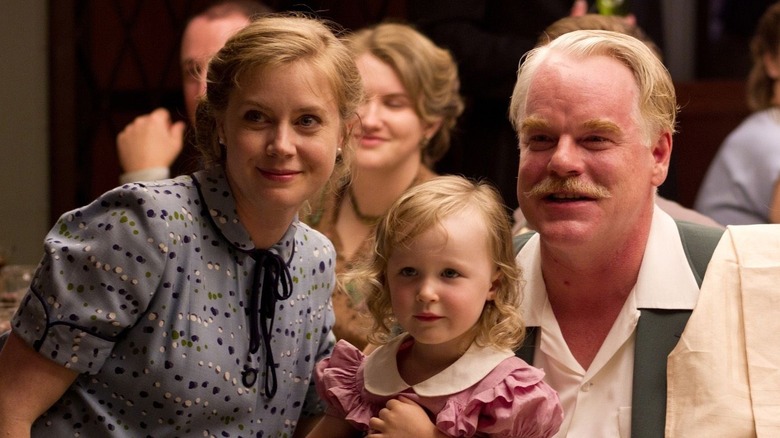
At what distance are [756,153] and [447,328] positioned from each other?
2.59 metres

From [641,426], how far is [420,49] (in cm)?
175

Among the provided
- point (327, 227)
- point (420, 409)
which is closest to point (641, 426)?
point (420, 409)

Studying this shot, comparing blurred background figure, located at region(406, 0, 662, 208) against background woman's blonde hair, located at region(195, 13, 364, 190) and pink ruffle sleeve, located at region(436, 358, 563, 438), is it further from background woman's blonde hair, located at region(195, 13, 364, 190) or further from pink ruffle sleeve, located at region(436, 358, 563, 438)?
pink ruffle sleeve, located at region(436, 358, 563, 438)

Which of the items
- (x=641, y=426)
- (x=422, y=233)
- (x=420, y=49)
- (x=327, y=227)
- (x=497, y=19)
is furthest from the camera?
(x=497, y=19)

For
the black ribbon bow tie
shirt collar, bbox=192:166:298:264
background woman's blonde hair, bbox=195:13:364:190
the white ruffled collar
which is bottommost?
the white ruffled collar

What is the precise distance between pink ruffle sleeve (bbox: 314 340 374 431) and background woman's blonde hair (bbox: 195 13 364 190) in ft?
1.31

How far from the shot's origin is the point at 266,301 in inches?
89.5

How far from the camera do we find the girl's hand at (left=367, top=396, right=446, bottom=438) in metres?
2.12

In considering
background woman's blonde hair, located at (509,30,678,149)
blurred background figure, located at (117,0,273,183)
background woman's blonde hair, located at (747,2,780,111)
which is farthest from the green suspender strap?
background woman's blonde hair, located at (747,2,780,111)

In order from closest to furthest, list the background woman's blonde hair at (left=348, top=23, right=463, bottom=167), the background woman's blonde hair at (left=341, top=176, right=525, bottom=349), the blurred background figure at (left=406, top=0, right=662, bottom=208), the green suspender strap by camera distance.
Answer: the background woman's blonde hair at (left=341, top=176, right=525, bottom=349)
the green suspender strap
the background woman's blonde hair at (left=348, top=23, right=463, bottom=167)
the blurred background figure at (left=406, top=0, right=662, bottom=208)

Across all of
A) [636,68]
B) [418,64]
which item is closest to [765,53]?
[418,64]

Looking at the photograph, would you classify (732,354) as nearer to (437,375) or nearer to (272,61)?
(437,375)

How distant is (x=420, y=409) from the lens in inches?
84.4

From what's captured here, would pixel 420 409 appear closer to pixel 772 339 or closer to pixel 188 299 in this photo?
pixel 188 299
